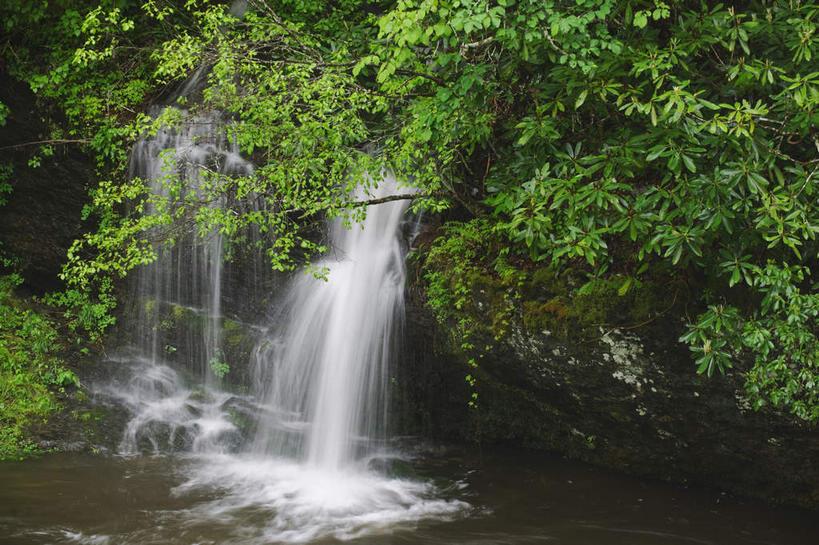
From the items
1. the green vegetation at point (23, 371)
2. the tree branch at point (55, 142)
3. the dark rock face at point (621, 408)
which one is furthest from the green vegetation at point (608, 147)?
the green vegetation at point (23, 371)

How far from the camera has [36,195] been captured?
8.54 m

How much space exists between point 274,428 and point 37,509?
257 cm

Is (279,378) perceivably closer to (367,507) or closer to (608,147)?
(367,507)

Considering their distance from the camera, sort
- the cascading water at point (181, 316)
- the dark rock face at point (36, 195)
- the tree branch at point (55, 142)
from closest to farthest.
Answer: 1. the cascading water at point (181, 316)
2. the tree branch at point (55, 142)
3. the dark rock face at point (36, 195)

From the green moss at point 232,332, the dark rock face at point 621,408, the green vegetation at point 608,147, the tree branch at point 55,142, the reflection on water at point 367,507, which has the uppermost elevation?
the tree branch at point 55,142

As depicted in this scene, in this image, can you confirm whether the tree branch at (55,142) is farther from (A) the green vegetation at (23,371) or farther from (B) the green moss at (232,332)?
(B) the green moss at (232,332)

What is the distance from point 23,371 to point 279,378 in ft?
10.8

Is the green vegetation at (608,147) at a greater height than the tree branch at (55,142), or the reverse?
the tree branch at (55,142)

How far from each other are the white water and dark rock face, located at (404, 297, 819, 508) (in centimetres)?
66

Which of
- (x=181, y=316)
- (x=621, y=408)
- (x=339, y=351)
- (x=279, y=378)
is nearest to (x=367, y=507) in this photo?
(x=339, y=351)

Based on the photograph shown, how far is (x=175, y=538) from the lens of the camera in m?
5.25

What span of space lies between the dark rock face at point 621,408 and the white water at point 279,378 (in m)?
0.66

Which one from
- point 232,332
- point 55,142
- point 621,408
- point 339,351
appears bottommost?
point 621,408

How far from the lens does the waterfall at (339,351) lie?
278 inches
